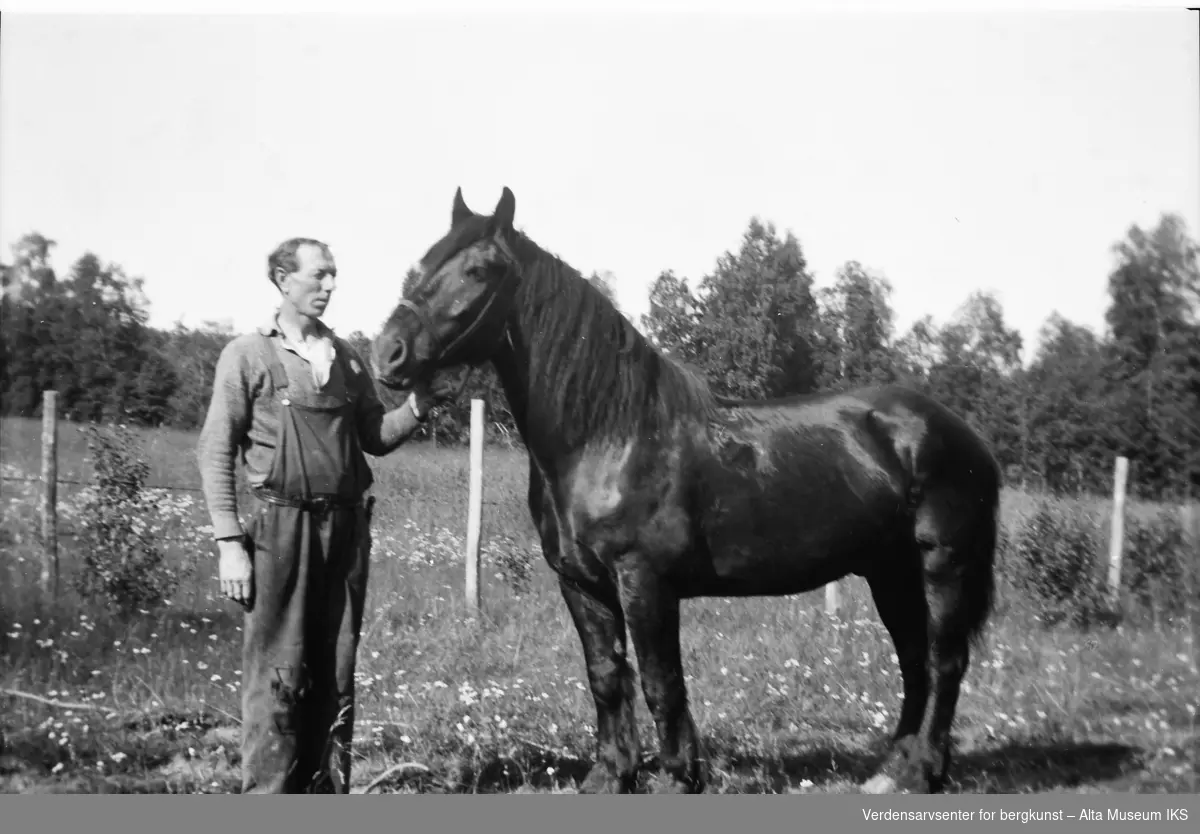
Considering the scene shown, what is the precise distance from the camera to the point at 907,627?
4.32m

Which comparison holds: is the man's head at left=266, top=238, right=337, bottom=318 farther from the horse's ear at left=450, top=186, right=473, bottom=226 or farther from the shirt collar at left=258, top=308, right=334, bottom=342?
the horse's ear at left=450, top=186, right=473, bottom=226

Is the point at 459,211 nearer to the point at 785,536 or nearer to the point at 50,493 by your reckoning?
the point at 785,536

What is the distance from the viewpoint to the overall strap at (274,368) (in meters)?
3.32

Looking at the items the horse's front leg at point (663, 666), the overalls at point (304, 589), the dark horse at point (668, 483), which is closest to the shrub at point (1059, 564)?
the dark horse at point (668, 483)

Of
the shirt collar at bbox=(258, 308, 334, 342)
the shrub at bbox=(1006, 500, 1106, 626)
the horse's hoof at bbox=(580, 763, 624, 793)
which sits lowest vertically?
the horse's hoof at bbox=(580, 763, 624, 793)

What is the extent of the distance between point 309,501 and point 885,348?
3162 millimetres

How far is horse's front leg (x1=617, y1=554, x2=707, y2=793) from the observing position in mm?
3566

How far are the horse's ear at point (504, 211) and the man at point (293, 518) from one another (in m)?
0.71

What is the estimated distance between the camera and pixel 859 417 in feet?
13.5

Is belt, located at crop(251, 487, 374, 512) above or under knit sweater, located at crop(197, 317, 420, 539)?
under

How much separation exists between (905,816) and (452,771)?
2191 millimetres

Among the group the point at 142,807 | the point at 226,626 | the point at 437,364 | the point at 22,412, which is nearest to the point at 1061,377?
the point at 437,364

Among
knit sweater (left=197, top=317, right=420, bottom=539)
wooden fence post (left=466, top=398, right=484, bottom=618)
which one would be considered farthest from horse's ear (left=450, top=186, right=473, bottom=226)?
wooden fence post (left=466, top=398, right=484, bottom=618)

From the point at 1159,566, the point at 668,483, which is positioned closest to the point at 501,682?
the point at 668,483
